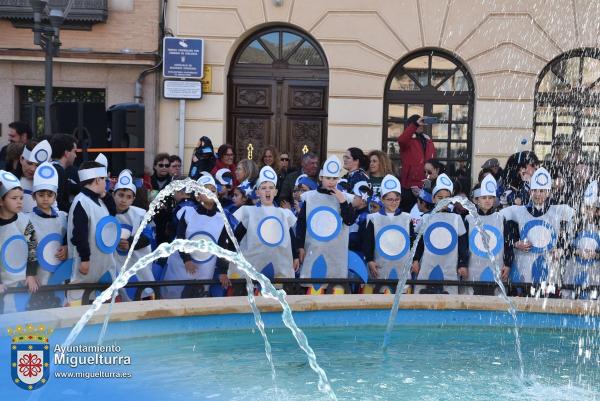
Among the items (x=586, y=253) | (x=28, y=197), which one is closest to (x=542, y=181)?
(x=586, y=253)

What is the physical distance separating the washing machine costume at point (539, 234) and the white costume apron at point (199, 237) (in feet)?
8.33

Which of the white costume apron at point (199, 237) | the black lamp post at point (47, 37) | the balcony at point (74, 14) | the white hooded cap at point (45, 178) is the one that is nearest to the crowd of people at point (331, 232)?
the white costume apron at point (199, 237)

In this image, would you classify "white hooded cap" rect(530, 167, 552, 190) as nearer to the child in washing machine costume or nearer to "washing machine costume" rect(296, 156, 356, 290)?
"washing machine costume" rect(296, 156, 356, 290)

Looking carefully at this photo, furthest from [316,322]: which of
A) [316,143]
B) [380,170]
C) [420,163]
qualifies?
[316,143]

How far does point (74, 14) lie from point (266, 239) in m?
9.72

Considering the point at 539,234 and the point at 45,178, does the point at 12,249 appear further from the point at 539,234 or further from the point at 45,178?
the point at 539,234

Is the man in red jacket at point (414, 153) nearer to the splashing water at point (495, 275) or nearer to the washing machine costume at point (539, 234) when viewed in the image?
the washing machine costume at point (539, 234)

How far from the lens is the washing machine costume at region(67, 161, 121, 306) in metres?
6.93

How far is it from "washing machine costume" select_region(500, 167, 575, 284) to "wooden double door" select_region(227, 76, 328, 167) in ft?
28.7

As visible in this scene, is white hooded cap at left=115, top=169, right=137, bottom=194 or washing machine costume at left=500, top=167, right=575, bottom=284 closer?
white hooded cap at left=115, top=169, right=137, bottom=194

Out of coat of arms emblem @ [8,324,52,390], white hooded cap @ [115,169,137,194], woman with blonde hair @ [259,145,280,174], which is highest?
woman with blonde hair @ [259,145,280,174]

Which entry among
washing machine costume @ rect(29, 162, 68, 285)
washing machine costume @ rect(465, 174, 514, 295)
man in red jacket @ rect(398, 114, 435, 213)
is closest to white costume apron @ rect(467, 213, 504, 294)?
washing machine costume @ rect(465, 174, 514, 295)

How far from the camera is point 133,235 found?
A: 774 centimetres

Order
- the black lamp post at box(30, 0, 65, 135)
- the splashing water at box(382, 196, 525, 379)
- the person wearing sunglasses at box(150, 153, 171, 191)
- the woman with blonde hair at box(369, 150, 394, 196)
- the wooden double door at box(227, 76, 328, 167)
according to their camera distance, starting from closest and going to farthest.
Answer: the splashing water at box(382, 196, 525, 379) → the woman with blonde hair at box(369, 150, 394, 196) → the person wearing sunglasses at box(150, 153, 171, 191) → the black lamp post at box(30, 0, 65, 135) → the wooden double door at box(227, 76, 328, 167)
